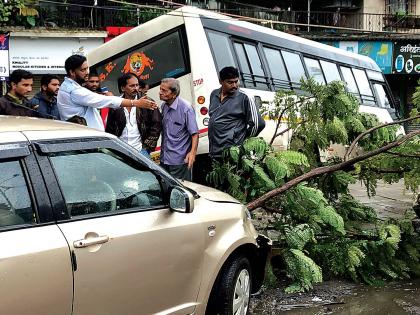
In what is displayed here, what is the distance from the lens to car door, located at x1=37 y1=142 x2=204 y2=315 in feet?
9.37

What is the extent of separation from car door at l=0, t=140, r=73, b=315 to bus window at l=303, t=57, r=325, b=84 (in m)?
9.37

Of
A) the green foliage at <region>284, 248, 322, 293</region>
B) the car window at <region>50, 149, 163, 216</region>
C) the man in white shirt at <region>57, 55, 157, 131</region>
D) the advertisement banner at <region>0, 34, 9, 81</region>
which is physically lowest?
the green foliage at <region>284, 248, 322, 293</region>

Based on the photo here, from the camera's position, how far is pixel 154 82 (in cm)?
924

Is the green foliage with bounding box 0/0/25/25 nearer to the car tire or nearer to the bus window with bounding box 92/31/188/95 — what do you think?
the bus window with bounding box 92/31/188/95

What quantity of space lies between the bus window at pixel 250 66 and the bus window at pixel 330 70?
110 inches

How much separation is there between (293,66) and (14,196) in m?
8.82

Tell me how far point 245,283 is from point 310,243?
4.77 ft

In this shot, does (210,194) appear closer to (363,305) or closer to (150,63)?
(363,305)

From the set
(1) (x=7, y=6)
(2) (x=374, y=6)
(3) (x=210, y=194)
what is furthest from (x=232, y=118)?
(2) (x=374, y=6)

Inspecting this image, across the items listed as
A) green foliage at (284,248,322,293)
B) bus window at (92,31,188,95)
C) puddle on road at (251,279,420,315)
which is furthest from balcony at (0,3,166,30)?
puddle on road at (251,279,420,315)

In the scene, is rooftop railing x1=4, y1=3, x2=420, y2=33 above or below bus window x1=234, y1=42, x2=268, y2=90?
above

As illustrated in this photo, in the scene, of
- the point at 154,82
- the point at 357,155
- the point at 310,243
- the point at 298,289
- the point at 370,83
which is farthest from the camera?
the point at 370,83

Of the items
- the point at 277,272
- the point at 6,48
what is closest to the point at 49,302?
the point at 277,272

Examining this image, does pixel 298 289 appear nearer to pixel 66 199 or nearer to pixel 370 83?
pixel 66 199
